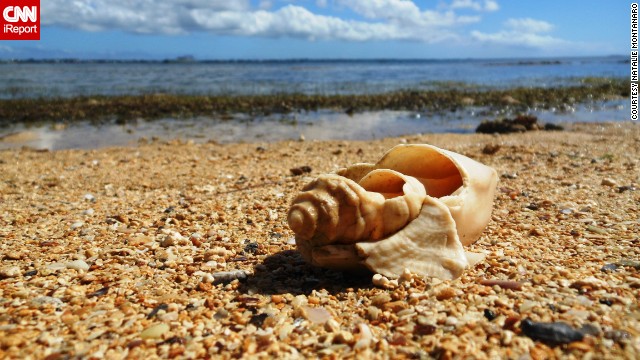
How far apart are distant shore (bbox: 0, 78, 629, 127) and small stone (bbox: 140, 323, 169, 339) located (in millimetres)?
15158

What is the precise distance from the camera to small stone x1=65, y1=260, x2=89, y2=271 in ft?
11.5

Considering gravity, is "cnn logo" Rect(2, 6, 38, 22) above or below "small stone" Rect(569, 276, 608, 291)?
above

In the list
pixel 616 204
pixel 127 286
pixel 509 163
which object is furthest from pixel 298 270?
pixel 509 163

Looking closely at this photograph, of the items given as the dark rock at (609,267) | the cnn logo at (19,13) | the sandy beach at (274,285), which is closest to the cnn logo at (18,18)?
the cnn logo at (19,13)

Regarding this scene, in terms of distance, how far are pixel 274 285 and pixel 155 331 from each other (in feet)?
2.93

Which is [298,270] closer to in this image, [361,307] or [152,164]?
[361,307]

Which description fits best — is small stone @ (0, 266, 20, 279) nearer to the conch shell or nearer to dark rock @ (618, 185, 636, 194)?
the conch shell

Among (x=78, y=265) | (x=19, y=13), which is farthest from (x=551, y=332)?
(x=19, y=13)

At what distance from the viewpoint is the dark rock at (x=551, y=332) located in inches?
93.0

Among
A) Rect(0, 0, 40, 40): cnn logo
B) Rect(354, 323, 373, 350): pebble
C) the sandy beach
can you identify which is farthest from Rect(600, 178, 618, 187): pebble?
Rect(0, 0, 40, 40): cnn logo

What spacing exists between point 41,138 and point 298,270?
12.7 metres

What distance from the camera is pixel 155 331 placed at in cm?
262

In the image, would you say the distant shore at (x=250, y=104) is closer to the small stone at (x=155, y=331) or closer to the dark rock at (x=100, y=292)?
the dark rock at (x=100, y=292)

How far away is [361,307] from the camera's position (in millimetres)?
2895
